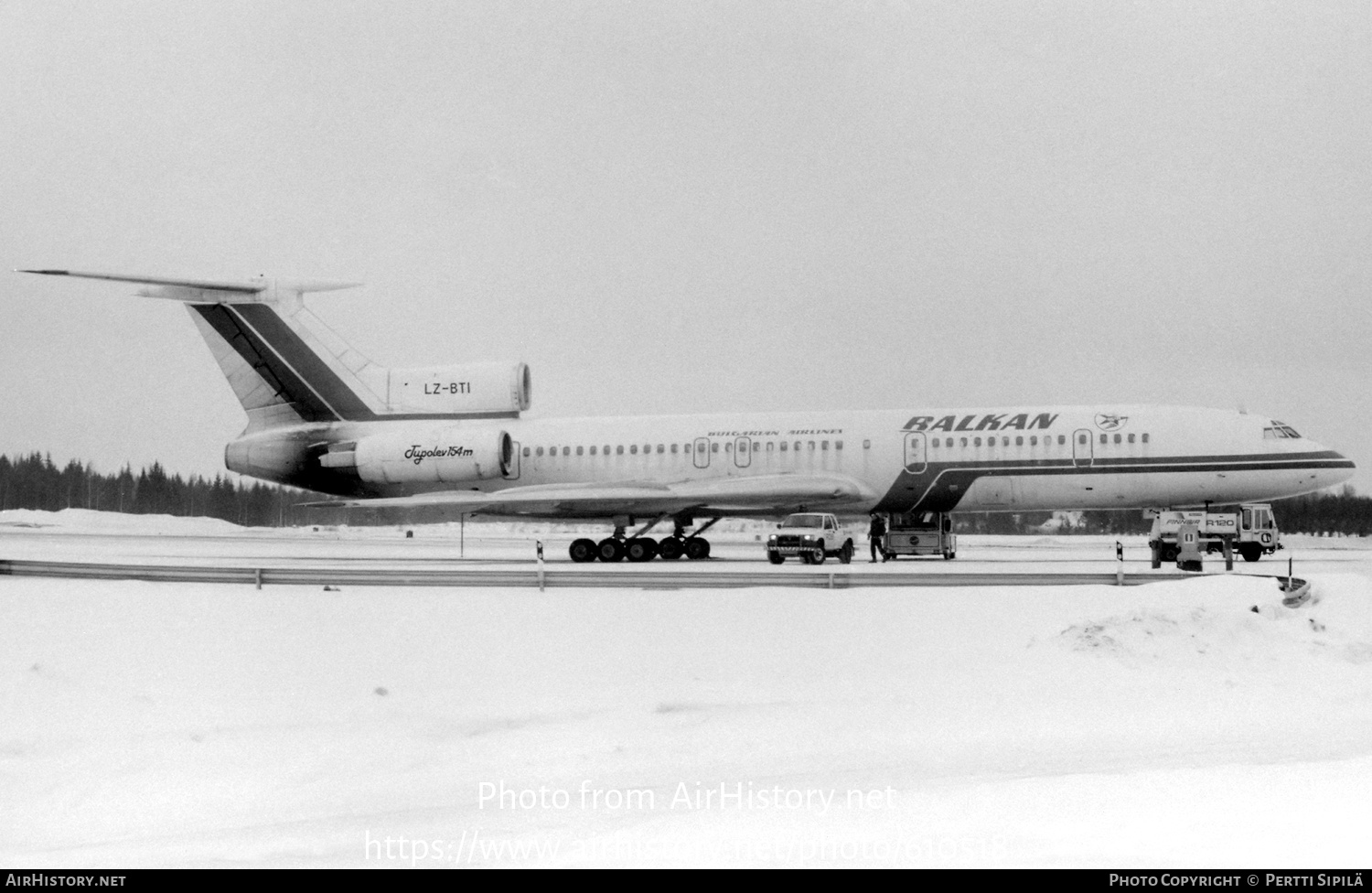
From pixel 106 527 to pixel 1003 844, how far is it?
4493 cm

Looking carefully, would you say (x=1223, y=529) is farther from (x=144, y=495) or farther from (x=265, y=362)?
(x=144, y=495)

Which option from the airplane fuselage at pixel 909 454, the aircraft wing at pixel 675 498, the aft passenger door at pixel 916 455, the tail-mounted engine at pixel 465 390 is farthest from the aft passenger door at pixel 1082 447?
the tail-mounted engine at pixel 465 390

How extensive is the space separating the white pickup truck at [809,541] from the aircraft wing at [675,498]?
804mm

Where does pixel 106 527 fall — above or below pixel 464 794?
above

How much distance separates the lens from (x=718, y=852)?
7.61 meters

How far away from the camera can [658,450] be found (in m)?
30.6

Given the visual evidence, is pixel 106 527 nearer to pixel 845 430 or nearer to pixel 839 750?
pixel 845 430

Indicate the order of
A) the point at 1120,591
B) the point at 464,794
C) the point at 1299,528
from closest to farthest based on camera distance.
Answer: the point at 464,794
the point at 1120,591
the point at 1299,528

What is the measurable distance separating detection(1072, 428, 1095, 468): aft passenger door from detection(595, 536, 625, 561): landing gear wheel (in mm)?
10724

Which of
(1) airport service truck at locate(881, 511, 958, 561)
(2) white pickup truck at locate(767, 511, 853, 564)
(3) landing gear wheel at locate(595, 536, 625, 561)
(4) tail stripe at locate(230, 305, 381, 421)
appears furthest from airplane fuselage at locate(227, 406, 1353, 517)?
(2) white pickup truck at locate(767, 511, 853, 564)

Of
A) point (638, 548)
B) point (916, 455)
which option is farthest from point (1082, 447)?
point (638, 548)

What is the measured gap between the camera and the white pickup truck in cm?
2738

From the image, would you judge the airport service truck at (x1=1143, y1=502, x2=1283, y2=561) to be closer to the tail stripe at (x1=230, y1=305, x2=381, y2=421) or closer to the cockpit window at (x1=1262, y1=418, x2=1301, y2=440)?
the cockpit window at (x1=1262, y1=418, x2=1301, y2=440)

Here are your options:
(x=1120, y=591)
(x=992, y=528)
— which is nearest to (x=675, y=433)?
(x=1120, y=591)
